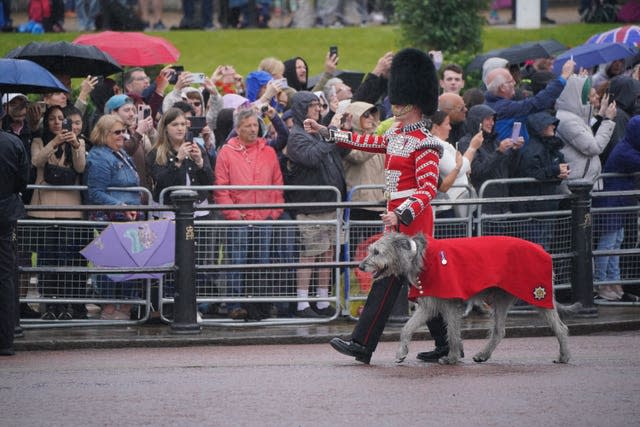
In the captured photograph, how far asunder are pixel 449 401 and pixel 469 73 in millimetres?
13819

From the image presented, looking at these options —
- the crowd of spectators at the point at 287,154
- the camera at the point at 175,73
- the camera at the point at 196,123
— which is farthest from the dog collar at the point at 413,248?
the camera at the point at 175,73

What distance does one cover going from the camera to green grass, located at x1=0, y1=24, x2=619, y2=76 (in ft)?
94.3

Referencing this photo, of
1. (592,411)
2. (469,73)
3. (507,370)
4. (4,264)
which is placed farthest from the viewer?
(469,73)

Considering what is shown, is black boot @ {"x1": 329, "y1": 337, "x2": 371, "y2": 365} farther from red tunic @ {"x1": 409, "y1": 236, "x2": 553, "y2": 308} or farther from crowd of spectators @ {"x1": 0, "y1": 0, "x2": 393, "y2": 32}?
crowd of spectators @ {"x1": 0, "y1": 0, "x2": 393, "y2": 32}

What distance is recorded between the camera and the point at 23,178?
11.9 metres

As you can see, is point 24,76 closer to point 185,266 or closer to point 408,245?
point 185,266

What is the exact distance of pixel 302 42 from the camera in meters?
30.2

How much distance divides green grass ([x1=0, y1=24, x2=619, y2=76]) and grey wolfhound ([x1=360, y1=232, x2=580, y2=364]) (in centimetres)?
1712

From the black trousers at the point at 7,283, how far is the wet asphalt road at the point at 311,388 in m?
0.26

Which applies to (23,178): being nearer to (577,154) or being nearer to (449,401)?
(449,401)

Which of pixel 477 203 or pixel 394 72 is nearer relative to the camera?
pixel 394 72

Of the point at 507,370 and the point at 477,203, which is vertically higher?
the point at 477,203

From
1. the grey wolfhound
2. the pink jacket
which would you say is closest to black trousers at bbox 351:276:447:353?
the grey wolfhound

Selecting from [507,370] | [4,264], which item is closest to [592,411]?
[507,370]
